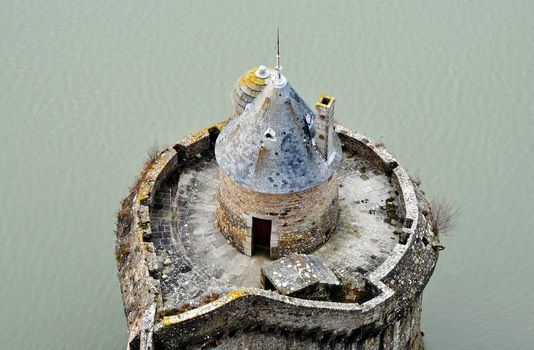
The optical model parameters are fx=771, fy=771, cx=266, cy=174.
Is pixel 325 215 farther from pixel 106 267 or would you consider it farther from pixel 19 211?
pixel 19 211

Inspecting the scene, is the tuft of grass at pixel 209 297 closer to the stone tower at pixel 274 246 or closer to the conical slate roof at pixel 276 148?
the stone tower at pixel 274 246

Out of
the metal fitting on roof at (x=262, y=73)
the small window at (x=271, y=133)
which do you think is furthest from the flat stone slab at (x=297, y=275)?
the metal fitting on roof at (x=262, y=73)

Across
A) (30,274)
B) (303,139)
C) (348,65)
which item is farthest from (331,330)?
(348,65)

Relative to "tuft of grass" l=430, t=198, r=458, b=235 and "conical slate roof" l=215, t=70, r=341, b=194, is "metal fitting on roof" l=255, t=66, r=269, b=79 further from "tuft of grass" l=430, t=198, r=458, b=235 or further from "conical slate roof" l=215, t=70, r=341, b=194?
"tuft of grass" l=430, t=198, r=458, b=235

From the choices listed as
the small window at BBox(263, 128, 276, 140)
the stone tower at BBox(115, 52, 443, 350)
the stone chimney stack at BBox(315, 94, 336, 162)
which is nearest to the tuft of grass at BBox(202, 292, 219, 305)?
the stone tower at BBox(115, 52, 443, 350)

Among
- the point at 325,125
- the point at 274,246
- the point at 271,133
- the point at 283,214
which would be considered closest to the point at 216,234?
the point at 274,246
